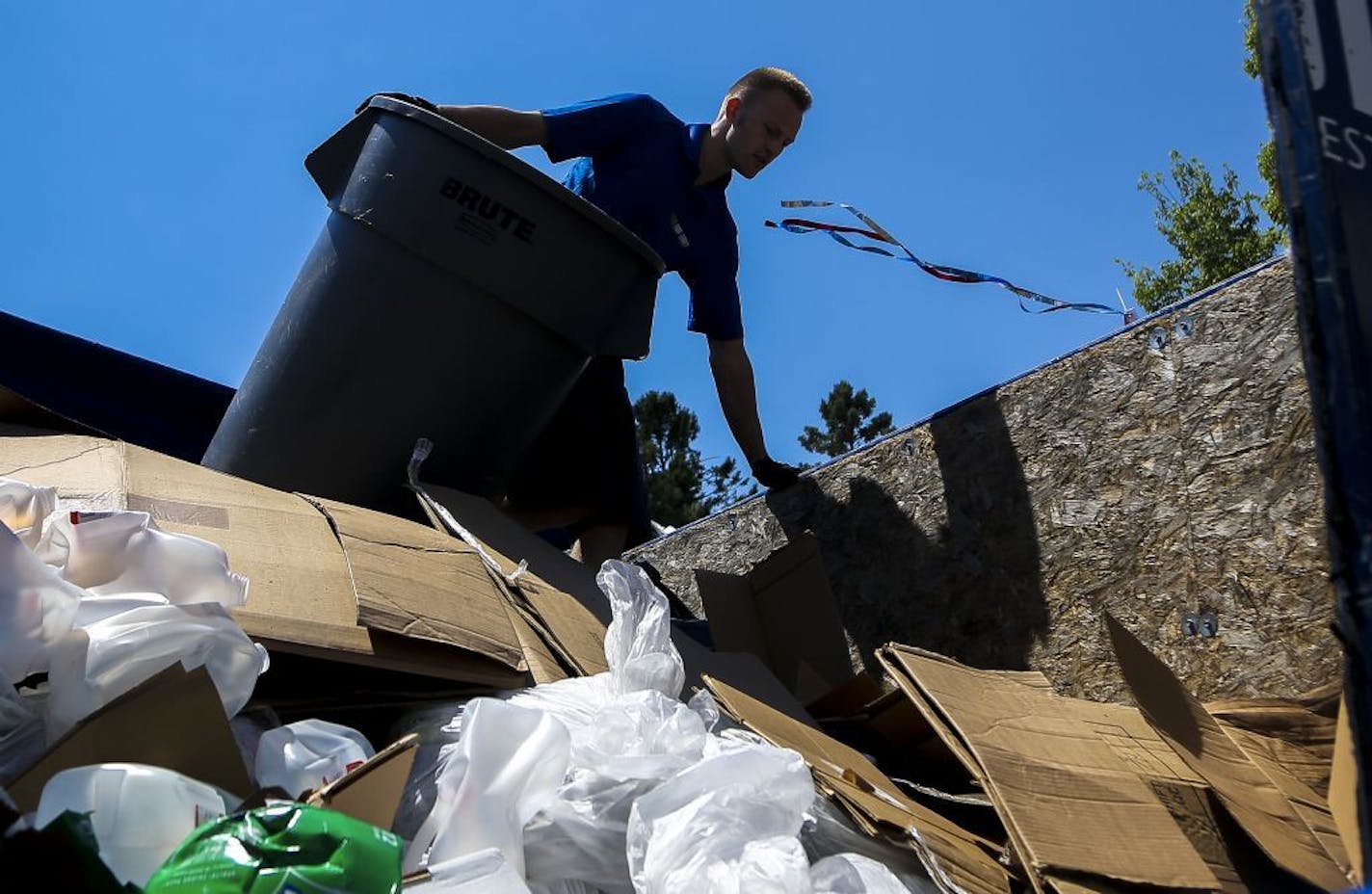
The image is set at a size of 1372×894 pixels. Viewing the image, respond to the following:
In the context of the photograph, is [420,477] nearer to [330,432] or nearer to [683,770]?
[330,432]

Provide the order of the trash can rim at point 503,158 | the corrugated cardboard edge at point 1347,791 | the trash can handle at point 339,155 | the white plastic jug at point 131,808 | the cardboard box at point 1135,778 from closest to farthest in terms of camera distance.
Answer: the corrugated cardboard edge at point 1347,791, the white plastic jug at point 131,808, the cardboard box at point 1135,778, the trash can rim at point 503,158, the trash can handle at point 339,155

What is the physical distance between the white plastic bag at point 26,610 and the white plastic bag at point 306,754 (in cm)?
32

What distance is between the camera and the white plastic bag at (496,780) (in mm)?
1870

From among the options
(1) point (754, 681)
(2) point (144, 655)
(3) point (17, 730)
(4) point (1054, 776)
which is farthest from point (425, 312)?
(4) point (1054, 776)

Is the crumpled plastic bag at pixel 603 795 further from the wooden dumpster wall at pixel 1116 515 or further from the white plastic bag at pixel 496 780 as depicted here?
the wooden dumpster wall at pixel 1116 515

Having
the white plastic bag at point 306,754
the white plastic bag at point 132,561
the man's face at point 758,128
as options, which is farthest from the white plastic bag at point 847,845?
the man's face at point 758,128

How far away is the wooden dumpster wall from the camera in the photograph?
3072mm

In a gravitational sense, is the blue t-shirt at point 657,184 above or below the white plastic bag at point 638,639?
above

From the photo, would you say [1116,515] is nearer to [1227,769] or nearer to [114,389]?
[1227,769]

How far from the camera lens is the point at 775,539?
4152mm

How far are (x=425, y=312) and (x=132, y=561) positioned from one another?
1.14m

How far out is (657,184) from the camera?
12.3ft

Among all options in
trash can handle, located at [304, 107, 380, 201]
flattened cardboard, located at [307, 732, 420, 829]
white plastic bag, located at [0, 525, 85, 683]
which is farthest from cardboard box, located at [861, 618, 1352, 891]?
trash can handle, located at [304, 107, 380, 201]

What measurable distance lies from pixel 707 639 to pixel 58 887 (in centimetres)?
217
